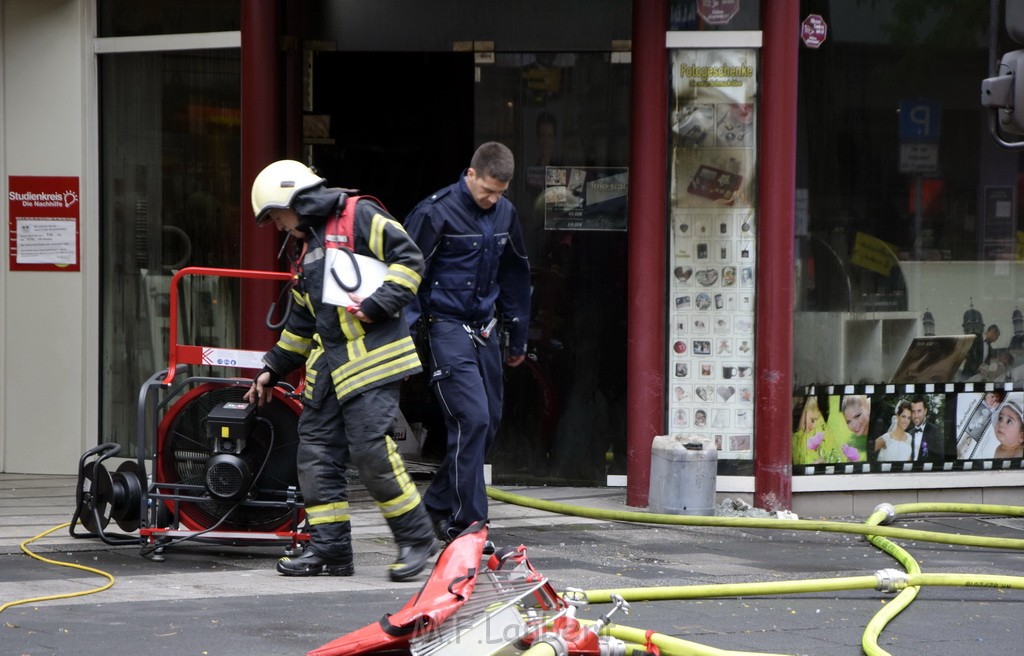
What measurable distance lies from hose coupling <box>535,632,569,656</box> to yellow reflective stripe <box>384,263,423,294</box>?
6.80 ft

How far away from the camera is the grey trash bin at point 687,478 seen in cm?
804

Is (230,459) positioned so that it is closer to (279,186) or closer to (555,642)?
(279,186)

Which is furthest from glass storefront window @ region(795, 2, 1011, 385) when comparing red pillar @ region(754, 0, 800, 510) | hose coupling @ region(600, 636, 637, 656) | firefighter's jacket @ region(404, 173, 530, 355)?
hose coupling @ region(600, 636, 637, 656)

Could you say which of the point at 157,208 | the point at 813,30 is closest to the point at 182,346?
the point at 157,208

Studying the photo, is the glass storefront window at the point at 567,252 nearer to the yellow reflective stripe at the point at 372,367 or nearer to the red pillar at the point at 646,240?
the red pillar at the point at 646,240

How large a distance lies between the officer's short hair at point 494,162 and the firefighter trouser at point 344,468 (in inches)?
46.6

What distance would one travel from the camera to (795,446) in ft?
28.0

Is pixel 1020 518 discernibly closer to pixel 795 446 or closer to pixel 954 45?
pixel 795 446

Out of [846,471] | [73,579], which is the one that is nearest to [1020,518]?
[846,471]

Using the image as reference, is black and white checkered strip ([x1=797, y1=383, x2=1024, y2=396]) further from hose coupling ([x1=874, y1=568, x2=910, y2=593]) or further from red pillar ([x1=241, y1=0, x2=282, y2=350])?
red pillar ([x1=241, y1=0, x2=282, y2=350])

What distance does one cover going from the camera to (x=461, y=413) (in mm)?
6777

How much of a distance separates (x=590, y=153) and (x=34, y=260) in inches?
142

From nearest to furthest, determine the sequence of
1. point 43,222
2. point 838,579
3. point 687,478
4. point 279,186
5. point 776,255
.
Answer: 1. point 838,579
2. point 279,186
3. point 687,478
4. point 776,255
5. point 43,222

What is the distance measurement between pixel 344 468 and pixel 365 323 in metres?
0.65
